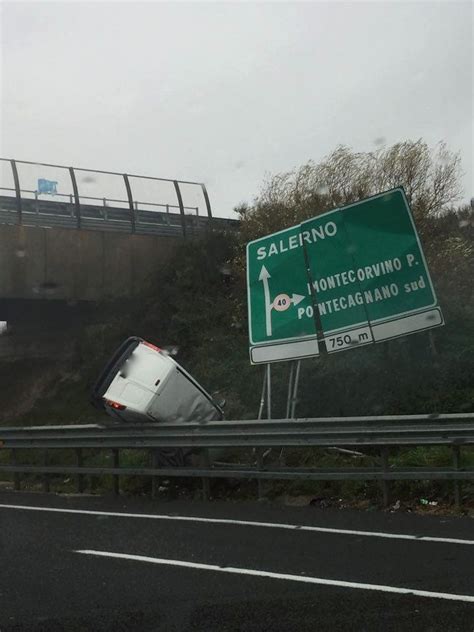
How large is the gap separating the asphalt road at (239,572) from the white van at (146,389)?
233cm

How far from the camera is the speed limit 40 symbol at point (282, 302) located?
13672 millimetres

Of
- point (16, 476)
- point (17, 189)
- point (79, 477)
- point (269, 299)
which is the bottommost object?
point (79, 477)

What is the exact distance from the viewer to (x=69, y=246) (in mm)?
24281

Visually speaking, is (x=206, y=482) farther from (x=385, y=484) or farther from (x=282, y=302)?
(x=282, y=302)

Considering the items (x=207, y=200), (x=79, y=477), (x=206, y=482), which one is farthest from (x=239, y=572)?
(x=207, y=200)

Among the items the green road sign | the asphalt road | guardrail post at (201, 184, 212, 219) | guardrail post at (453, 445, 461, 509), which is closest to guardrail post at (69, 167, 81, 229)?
guardrail post at (201, 184, 212, 219)

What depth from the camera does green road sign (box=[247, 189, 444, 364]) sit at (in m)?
13.0

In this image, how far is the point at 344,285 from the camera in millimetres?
13469

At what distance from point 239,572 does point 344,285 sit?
24.2ft

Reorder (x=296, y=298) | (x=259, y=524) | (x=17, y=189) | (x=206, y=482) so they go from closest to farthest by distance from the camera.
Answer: (x=259, y=524), (x=206, y=482), (x=296, y=298), (x=17, y=189)

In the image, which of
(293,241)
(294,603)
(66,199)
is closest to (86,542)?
(294,603)

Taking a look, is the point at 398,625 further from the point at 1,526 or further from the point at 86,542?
the point at 1,526

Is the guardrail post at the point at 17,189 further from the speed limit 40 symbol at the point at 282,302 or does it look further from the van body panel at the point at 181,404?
the van body panel at the point at 181,404

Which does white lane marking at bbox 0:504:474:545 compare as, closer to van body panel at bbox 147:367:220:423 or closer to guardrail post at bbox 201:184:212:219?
van body panel at bbox 147:367:220:423
